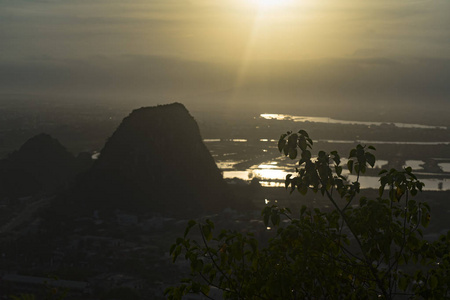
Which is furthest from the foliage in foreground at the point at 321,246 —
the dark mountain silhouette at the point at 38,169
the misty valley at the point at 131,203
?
the dark mountain silhouette at the point at 38,169

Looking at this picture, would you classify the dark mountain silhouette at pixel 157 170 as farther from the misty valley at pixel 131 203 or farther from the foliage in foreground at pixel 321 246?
the foliage in foreground at pixel 321 246

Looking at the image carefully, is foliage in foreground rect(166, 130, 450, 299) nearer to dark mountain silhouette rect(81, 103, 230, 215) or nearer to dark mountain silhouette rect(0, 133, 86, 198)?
dark mountain silhouette rect(81, 103, 230, 215)

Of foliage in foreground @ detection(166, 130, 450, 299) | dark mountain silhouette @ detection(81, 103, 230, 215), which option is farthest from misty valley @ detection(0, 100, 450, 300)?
foliage in foreground @ detection(166, 130, 450, 299)

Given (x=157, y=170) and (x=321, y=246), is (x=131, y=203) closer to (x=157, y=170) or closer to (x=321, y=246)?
(x=157, y=170)

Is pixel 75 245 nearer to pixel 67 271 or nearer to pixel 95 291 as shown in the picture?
pixel 67 271

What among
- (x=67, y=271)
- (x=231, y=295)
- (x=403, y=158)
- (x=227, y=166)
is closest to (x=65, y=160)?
(x=227, y=166)

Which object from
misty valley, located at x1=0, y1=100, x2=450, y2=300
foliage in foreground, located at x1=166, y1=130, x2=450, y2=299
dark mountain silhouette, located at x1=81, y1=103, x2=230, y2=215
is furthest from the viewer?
dark mountain silhouette, located at x1=81, y1=103, x2=230, y2=215

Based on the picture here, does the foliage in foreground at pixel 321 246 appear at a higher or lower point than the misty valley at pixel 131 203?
higher
